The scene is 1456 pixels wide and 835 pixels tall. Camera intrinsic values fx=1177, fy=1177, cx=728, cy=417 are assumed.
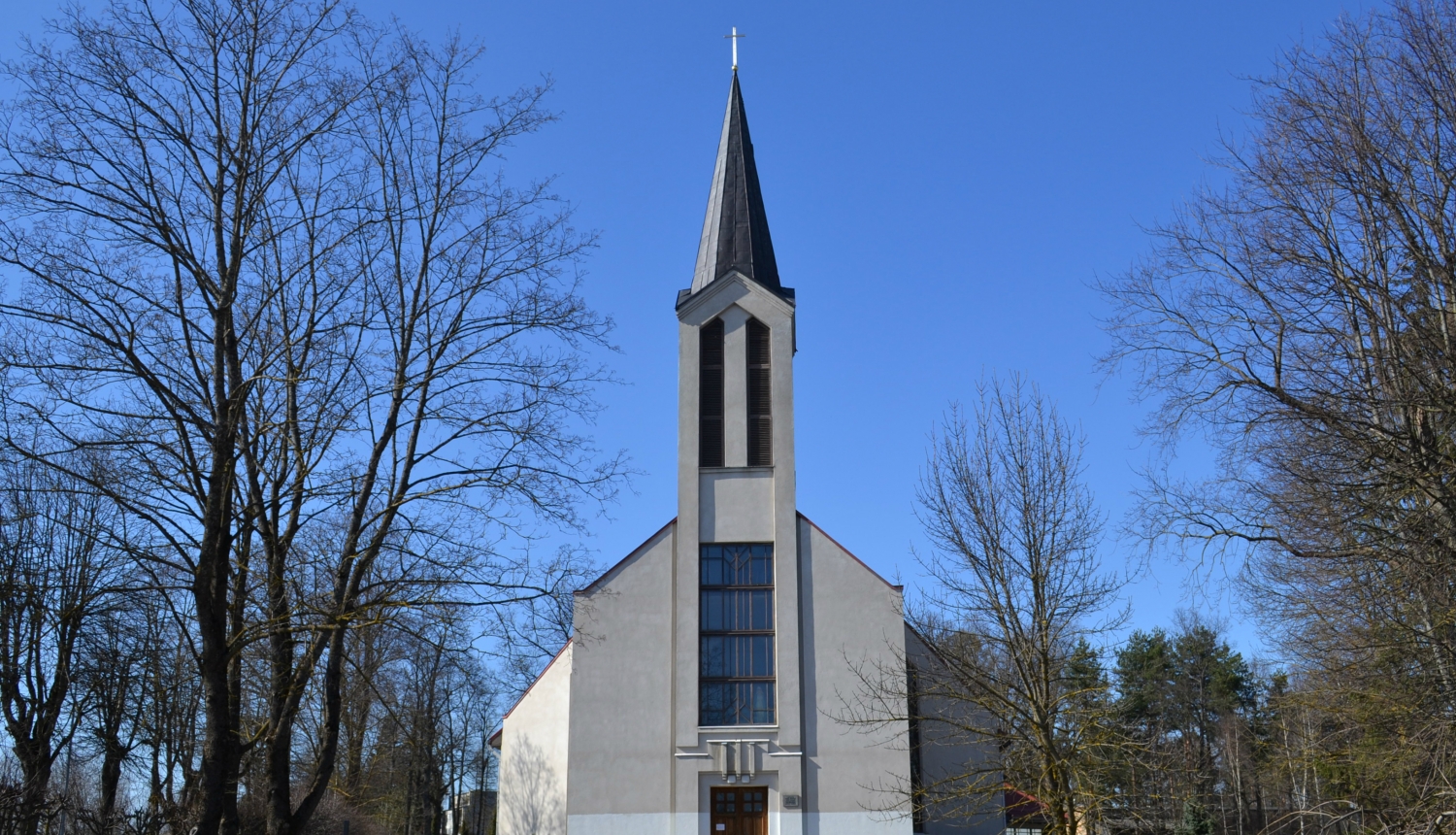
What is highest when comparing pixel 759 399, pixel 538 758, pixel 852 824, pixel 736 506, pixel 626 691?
pixel 759 399

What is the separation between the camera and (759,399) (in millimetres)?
29391

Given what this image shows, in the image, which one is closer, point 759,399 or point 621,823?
point 621,823

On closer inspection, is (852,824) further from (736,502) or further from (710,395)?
(710,395)

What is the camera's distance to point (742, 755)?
26.1 m

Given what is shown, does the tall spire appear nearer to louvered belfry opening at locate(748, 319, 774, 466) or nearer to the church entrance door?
louvered belfry opening at locate(748, 319, 774, 466)

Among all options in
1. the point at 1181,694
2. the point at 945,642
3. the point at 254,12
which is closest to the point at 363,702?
the point at 945,642

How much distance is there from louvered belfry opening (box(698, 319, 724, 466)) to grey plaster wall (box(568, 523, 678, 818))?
7.43 ft

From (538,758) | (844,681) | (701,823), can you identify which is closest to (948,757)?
(844,681)

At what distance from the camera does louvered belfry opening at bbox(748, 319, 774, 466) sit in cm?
2894

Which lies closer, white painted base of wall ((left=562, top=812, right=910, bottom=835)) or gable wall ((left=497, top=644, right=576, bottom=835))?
white painted base of wall ((left=562, top=812, right=910, bottom=835))

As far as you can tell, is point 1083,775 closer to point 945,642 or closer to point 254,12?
point 945,642

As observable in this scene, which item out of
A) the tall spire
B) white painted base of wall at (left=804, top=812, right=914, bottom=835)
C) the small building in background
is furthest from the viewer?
the small building in background

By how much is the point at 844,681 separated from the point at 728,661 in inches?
107

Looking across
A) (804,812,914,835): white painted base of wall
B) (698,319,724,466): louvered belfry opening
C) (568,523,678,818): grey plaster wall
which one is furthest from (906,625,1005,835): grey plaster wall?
(698,319,724,466): louvered belfry opening
